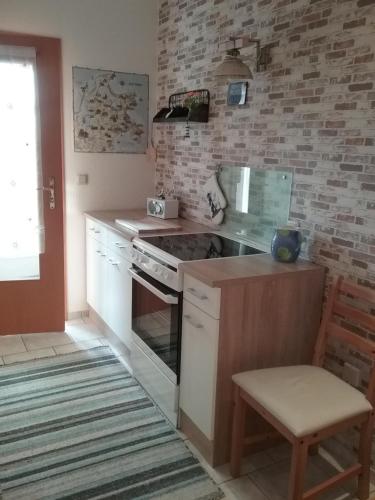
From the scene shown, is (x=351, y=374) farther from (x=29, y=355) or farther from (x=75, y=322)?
(x=75, y=322)

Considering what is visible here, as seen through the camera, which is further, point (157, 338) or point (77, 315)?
point (77, 315)

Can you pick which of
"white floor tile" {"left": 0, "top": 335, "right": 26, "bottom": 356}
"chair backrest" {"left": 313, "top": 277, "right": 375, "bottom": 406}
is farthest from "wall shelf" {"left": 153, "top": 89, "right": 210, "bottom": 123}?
"white floor tile" {"left": 0, "top": 335, "right": 26, "bottom": 356}

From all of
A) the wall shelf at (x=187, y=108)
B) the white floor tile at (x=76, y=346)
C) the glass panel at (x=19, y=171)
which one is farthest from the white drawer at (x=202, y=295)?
the glass panel at (x=19, y=171)

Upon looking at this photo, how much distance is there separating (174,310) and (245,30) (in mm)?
1727

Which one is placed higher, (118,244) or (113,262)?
(118,244)

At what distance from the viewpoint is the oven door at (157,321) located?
2.34m

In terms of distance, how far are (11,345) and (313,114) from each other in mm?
2672

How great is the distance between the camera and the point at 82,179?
366 cm

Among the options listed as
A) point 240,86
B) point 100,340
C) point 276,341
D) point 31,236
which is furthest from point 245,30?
point 100,340

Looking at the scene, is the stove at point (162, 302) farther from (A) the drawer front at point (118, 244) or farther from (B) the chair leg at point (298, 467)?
(B) the chair leg at point (298, 467)

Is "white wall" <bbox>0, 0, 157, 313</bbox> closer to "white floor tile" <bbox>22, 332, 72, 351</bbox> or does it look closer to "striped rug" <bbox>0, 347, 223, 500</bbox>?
"white floor tile" <bbox>22, 332, 72, 351</bbox>

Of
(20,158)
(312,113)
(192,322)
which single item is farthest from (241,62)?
(20,158)

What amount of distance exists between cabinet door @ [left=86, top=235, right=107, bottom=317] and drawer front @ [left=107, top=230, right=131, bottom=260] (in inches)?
6.9

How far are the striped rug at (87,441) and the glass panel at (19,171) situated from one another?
33.4 inches
